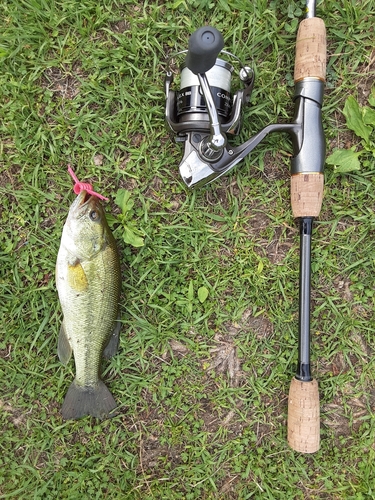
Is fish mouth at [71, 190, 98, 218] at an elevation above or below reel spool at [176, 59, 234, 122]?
below

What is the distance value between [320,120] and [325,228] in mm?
773

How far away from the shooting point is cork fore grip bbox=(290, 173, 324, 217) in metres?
2.78

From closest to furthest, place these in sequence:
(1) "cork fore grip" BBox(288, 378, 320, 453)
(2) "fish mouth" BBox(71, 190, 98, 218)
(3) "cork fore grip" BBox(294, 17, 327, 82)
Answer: (2) "fish mouth" BBox(71, 190, 98, 218) → (3) "cork fore grip" BBox(294, 17, 327, 82) → (1) "cork fore grip" BBox(288, 378, 320, 453)

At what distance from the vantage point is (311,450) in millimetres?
2865

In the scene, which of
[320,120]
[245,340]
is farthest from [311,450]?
[320,120]

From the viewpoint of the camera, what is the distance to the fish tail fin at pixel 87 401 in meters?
2.91

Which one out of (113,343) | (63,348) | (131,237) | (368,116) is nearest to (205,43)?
(131,237)

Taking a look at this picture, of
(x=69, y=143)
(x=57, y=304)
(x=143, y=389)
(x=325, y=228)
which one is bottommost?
(x=143, y=389)

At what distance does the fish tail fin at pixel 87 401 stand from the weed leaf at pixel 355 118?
254 cm

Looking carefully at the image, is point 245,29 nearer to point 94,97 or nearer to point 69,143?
point 94,97

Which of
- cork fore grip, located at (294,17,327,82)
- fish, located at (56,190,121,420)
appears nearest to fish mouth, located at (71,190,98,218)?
fish, located at (56,190,121,420)

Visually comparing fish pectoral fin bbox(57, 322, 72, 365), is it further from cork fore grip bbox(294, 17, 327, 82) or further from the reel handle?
cork fore grip bbox(294, 17, 327, 82)

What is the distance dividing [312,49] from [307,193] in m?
0.93

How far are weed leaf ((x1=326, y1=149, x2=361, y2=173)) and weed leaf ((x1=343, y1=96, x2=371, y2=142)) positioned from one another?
14cm
